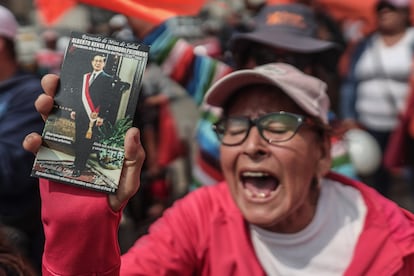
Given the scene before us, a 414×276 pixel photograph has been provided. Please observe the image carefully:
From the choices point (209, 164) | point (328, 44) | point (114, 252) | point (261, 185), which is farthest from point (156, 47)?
point (114, 252)

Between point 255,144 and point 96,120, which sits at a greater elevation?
point 96,120

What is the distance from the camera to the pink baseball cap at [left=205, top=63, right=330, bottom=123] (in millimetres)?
1793

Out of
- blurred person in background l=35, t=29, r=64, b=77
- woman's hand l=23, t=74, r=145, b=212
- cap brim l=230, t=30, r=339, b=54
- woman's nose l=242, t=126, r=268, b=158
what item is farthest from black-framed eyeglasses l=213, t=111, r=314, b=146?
blurred person in background l=35, t=29, r=64, b=77

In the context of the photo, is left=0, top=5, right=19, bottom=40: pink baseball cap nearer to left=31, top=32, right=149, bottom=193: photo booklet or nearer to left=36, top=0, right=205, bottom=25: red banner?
left=36, top=0, right=205, bottom=25: red banner

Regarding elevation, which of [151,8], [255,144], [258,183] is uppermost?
[151,8]

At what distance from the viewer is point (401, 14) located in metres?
4.53

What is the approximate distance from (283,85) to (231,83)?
156mm

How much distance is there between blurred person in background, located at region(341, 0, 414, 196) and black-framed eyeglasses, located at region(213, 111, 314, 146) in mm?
2701

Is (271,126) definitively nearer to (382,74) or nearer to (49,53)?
(382,74)

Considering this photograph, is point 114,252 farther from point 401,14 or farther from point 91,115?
point 401,14

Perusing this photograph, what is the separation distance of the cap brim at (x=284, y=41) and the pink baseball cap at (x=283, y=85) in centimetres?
72

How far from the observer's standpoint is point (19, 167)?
254 cm

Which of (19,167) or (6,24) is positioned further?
(6,24)

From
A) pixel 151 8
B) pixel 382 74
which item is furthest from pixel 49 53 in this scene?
pixel 151 8
